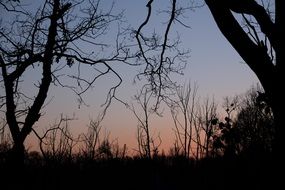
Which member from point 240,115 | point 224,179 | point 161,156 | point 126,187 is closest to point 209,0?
Result: point 224,179

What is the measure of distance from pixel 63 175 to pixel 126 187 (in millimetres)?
2730

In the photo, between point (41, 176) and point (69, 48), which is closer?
point (69, 48)

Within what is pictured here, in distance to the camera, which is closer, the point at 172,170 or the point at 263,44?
the point at 263,44

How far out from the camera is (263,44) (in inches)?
196

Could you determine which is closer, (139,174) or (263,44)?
(263,44)

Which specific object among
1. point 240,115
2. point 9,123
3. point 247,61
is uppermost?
point 240,115

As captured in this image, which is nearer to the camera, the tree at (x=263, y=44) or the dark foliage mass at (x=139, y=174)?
the tree at (x=263, y=44)

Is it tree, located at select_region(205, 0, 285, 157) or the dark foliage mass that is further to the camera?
the dark foliage mass

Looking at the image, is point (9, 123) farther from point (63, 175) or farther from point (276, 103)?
point (276, 103)

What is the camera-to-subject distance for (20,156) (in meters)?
10.7

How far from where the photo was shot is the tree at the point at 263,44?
466 centimetres

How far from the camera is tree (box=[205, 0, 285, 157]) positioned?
183 inches

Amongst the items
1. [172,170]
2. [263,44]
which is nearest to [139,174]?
[172,170]

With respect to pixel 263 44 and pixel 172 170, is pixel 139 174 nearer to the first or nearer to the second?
pixel 172 170
